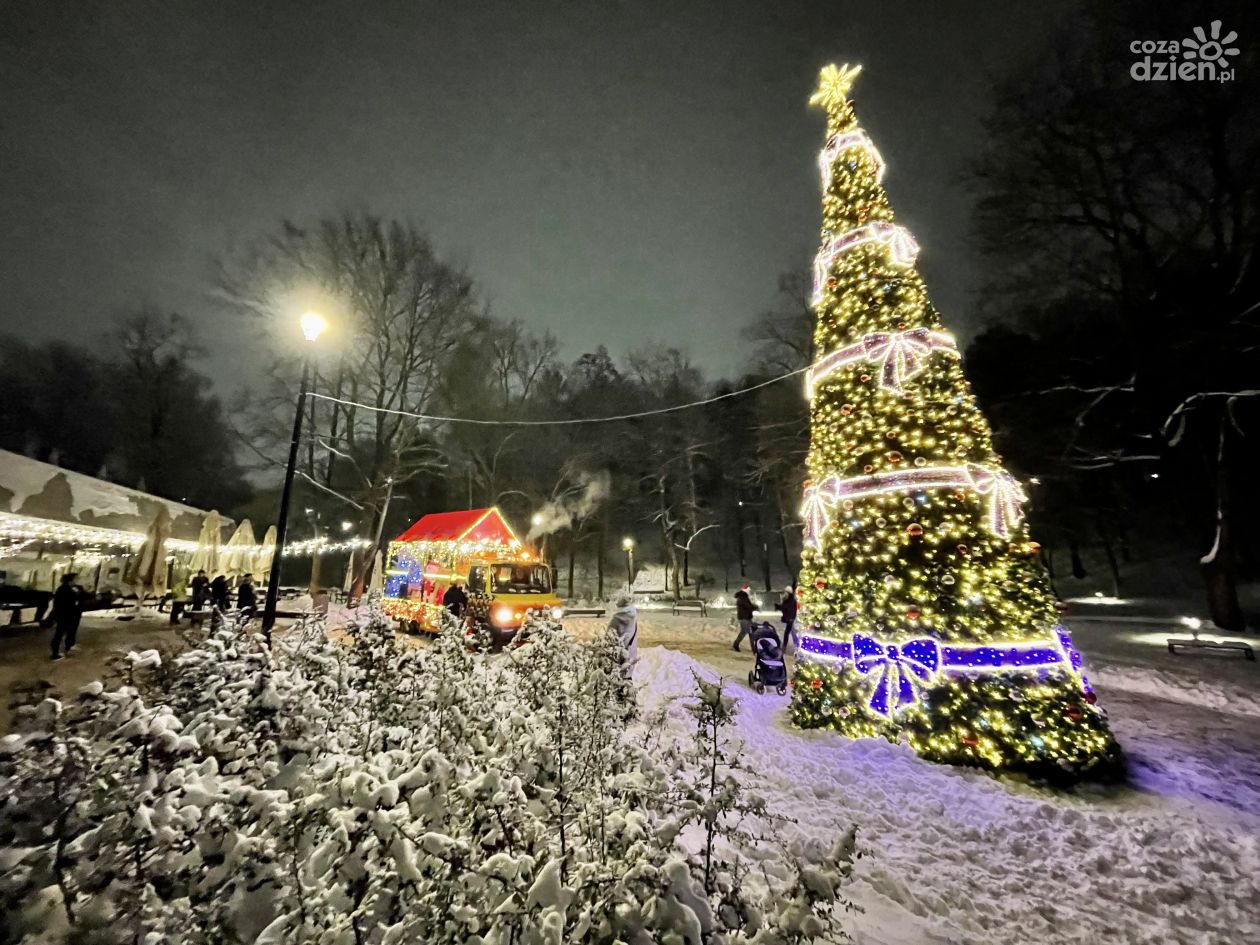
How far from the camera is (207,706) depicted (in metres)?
3.79

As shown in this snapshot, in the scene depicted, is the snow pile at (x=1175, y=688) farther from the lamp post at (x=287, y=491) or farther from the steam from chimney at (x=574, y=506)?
the steam from chimney at (x=574, y=506)

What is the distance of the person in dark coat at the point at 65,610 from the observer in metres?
9.81

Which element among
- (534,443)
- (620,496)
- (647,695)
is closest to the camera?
(647,695)

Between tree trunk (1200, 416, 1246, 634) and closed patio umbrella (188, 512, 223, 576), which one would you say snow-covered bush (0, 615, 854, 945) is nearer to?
tree trunk (1200, 416, 1246, 634)

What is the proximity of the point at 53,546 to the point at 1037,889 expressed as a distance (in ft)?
96.7

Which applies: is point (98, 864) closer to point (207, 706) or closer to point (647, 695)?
point (207, 706)

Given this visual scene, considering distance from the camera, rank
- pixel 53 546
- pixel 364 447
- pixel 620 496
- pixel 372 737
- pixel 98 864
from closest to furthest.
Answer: pixel 98 864, pixel 372 737, pixel 53 546, pixel 364 447, pixel 620 496

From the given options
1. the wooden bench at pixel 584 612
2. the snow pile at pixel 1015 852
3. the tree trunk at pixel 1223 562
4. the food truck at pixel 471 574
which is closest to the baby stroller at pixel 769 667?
the snow pile at pixel 1015 852

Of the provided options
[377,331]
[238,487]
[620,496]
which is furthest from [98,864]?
[238,487]

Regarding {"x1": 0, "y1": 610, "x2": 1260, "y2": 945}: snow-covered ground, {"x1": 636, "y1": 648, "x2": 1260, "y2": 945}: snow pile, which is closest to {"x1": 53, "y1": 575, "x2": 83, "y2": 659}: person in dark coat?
{"x1": 0, "y1": 610, "x2": 1260, "y2": 945}: snow-covered ground

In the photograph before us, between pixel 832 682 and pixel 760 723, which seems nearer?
pixel 832 682

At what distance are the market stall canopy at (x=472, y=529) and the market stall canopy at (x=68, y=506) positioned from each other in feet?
28.8

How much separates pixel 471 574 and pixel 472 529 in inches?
68.1

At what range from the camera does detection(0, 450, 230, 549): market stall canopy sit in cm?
1441
